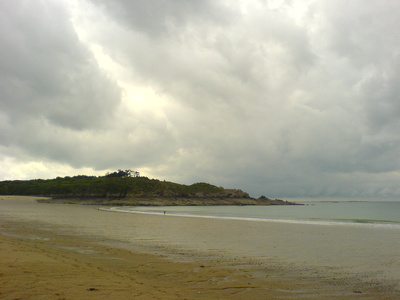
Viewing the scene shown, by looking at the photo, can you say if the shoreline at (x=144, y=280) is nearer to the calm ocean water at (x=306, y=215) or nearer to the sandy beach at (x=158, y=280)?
the sandy beach at (x=158, y=280)

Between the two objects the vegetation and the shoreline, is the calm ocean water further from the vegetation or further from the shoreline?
the vegetation

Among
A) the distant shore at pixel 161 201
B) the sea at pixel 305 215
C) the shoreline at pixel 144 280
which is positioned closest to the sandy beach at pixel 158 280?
the shoreline at pixel 144 280

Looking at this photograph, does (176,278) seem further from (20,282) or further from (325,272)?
(325,272)

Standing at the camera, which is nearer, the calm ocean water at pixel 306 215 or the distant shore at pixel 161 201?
the calm ocean water at pixel 306 215

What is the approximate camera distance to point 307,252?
57.7ft

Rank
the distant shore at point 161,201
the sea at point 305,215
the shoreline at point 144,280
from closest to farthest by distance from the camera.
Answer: the shoreline at point 144,280 < the sea at point 305,215 < the distant shore at point 161,201

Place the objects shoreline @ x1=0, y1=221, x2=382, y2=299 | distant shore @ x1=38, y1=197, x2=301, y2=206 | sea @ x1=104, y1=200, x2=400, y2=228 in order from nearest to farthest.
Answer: shoreline @ x1=0, y1=221, x2=382, y2=299 → sea @ x1=104, y1=200, x2=400, y2=228 → distant shore @ x1=38, y1=197, x2=301, y2=206

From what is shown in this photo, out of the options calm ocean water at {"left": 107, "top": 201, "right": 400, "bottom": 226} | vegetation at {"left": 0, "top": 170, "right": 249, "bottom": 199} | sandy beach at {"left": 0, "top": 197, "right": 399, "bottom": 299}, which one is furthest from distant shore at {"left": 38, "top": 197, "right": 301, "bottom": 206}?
sandy beach at {"left": 0, "top": 197, "right": 399, "bottom": 299}

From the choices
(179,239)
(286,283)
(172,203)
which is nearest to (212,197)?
(172,203)

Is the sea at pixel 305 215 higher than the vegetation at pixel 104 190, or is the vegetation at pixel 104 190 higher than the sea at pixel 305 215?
the vegetation at pixel 104 190

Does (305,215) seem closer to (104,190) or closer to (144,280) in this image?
(144,280)

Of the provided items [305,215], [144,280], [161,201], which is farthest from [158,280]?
[161,201]

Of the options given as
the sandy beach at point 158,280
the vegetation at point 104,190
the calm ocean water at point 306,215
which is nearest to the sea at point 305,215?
the calm ocean water at point 306,215

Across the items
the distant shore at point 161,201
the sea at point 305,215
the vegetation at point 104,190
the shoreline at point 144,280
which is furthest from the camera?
the vegetation at point 104,190
